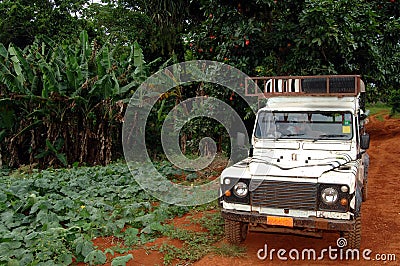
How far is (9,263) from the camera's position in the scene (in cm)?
409

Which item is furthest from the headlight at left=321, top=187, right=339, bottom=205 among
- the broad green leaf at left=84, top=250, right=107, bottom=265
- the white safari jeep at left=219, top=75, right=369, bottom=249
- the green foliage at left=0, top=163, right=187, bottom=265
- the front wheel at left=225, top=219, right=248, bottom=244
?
the broad green leaf at left=84, top=250, right=107, bottom=265

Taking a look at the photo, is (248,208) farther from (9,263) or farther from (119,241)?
(9,263)

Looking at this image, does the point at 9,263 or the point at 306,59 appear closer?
the point at 9,263

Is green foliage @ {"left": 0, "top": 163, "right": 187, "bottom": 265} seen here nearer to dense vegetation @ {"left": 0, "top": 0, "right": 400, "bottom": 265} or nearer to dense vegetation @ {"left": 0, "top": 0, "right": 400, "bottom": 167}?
dense vegetation @ {"left": 0, "top": 0, "right": 400, "bottom": 265}

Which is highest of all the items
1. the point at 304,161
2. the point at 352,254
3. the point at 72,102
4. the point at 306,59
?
the point at 306,59

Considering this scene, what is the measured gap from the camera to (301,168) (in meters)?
5.09

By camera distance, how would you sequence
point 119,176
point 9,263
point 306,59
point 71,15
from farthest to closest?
point 71,15, point 306,59, point 119,176, point 9,263

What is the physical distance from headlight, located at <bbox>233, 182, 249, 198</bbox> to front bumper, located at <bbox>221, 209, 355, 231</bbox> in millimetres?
211

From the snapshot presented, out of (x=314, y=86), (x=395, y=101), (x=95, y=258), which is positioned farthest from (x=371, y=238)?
(x=395, y=101)

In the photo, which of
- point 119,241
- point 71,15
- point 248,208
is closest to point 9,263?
point 119,241

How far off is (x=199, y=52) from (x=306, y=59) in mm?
2771

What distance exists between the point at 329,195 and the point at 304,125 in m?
1.62

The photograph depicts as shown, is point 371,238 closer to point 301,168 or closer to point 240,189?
point 301,168

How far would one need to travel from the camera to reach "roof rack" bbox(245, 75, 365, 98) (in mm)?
6031
